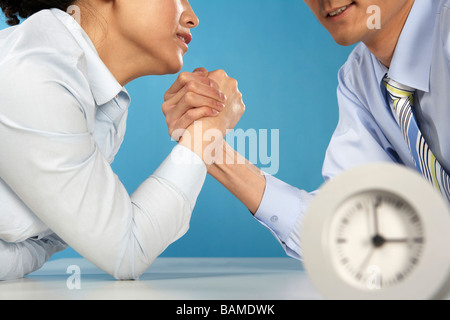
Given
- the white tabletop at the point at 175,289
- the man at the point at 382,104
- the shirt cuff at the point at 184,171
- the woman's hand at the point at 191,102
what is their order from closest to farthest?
1. the white tabletop at the point at 175,289
2. the shirt cuff at the point at 184,171
3. the woman's hand at the point at 191,102
4. the man at the point at 382,104

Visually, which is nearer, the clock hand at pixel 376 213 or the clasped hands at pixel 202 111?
the clock hand at pixel 376 213

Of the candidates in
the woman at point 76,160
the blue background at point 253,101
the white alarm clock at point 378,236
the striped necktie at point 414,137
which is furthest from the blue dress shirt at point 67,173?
the blue background at point 253,101

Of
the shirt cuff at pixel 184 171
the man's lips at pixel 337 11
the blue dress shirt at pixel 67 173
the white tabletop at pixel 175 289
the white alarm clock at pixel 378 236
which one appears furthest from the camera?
the man's lips at pixel 337 11

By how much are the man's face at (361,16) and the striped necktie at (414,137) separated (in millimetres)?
149

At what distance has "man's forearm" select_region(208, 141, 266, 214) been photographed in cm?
127

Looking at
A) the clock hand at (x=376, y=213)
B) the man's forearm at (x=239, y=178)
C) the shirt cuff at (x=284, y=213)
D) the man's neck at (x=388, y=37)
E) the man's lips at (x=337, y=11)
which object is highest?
the man's lips at (x=337, y=11)

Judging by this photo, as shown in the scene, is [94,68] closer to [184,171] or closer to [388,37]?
[184,171]

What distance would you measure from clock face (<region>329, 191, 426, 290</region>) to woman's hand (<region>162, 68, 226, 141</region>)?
60 centimetres

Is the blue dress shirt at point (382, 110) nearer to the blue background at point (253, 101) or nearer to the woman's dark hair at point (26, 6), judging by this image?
the woman's dark hair at point (26, 6)

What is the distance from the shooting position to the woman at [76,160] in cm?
77

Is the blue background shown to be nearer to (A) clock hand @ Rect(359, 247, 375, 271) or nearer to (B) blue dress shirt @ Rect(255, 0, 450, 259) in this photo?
(B) blue dress shirt @ Rect(255, 0, 450, 259)

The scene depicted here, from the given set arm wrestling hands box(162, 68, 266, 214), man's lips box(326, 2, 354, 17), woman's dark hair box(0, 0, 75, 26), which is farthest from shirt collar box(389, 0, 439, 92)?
woman's dark hair box(0, 0, 75, 26)

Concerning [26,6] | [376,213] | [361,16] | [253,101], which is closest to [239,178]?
[361,16]
